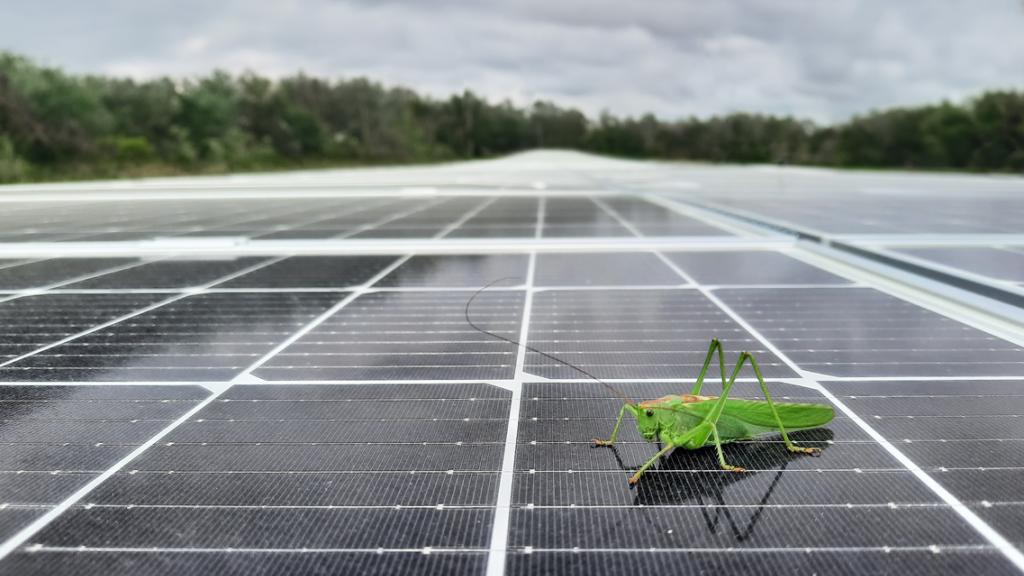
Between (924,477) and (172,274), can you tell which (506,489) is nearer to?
(924,477)

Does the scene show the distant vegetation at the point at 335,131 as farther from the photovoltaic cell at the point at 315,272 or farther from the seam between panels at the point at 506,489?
the seam between panels at the point at 506,489

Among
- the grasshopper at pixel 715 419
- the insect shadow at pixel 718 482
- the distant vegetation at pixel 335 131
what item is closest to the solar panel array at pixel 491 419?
the insect shadow at pixel 718 482

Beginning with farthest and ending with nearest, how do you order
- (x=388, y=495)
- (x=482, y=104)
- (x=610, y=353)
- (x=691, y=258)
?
(x=482, y=104) → (x=691, y=258) → (x=610, y=353) → (x=388, y=495)

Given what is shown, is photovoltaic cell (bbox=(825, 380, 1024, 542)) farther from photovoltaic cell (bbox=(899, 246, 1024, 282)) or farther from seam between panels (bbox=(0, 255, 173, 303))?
seam between panels (bbox=(0, 255, 173, 303))

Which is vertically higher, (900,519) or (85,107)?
(85,107)

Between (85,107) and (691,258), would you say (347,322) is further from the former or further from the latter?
(85,107)

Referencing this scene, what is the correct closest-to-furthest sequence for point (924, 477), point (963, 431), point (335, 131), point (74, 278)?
point (924, 477), point (963, 431), point (74, 278), point (335, 131)

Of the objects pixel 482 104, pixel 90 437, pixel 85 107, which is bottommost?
pixel 90 437

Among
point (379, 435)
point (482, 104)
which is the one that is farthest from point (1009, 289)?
point (482, 104)

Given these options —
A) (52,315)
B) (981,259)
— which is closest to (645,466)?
(52,315)
